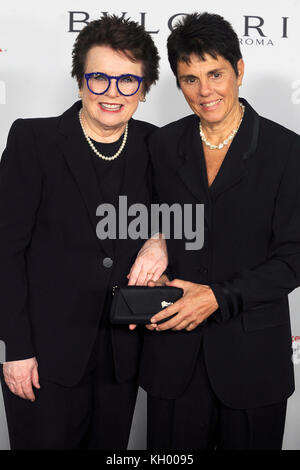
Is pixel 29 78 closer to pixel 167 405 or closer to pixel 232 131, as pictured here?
pixel 232 131

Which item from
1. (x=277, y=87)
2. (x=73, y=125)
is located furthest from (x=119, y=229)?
(x=277, y=87)

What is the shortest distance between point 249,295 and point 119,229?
0.43m

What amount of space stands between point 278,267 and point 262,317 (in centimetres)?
17

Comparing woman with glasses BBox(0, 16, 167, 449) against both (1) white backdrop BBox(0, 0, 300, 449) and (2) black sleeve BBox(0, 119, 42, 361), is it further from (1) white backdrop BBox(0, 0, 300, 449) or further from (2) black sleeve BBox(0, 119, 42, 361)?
(1) white backdrop BBox(0, 0, 300, 449)

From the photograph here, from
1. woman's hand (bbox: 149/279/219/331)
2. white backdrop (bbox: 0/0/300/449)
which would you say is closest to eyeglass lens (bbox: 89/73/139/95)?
woman's hand (bbox: 149/279/219/331)

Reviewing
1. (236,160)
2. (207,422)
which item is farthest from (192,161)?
(207,422)

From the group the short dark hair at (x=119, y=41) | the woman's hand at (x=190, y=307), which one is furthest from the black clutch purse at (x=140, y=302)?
the short dark hair at (x=119, y=41)

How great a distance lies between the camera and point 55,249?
1748 mm

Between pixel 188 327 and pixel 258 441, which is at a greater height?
pixel 188 327

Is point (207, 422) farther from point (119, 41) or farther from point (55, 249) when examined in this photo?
point (119, 41)

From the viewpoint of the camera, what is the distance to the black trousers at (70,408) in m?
1.82

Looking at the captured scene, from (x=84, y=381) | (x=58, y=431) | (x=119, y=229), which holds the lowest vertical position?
(x=58, y=431)

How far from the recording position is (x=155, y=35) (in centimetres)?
247

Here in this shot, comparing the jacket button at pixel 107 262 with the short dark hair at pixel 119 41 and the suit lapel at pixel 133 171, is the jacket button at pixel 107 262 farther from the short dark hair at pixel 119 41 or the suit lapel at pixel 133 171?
the short dark hair at pixel 119 41
